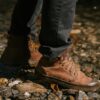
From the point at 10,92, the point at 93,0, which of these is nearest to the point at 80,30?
the point at 93,0

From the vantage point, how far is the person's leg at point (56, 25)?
8.62 feet

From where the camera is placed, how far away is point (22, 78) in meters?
3.19

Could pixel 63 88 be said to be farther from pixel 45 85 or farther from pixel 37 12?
pixel 37 12

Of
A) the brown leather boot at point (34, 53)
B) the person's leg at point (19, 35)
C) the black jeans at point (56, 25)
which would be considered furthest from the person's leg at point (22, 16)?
the black jeans at point (56, 25)

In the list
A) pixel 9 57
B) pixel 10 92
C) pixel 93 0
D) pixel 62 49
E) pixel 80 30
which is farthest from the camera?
pixel 93 0

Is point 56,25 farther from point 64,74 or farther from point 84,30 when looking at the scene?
point 84,30

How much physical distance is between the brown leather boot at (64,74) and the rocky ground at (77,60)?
0.05m

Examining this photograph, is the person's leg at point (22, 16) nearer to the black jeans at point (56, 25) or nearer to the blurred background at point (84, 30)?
the black jeans at point (56, 25)

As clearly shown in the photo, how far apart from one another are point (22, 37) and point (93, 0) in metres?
2.52

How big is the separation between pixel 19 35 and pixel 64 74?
497 mm

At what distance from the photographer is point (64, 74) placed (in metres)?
2.93

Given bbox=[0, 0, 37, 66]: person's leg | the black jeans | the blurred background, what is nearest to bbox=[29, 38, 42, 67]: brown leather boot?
bbox=[0, 0, 37, 66]: person's leg

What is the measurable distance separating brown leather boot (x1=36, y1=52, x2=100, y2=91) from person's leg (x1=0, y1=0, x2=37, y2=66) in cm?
28

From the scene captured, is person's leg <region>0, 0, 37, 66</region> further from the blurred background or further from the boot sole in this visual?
the blurred background
